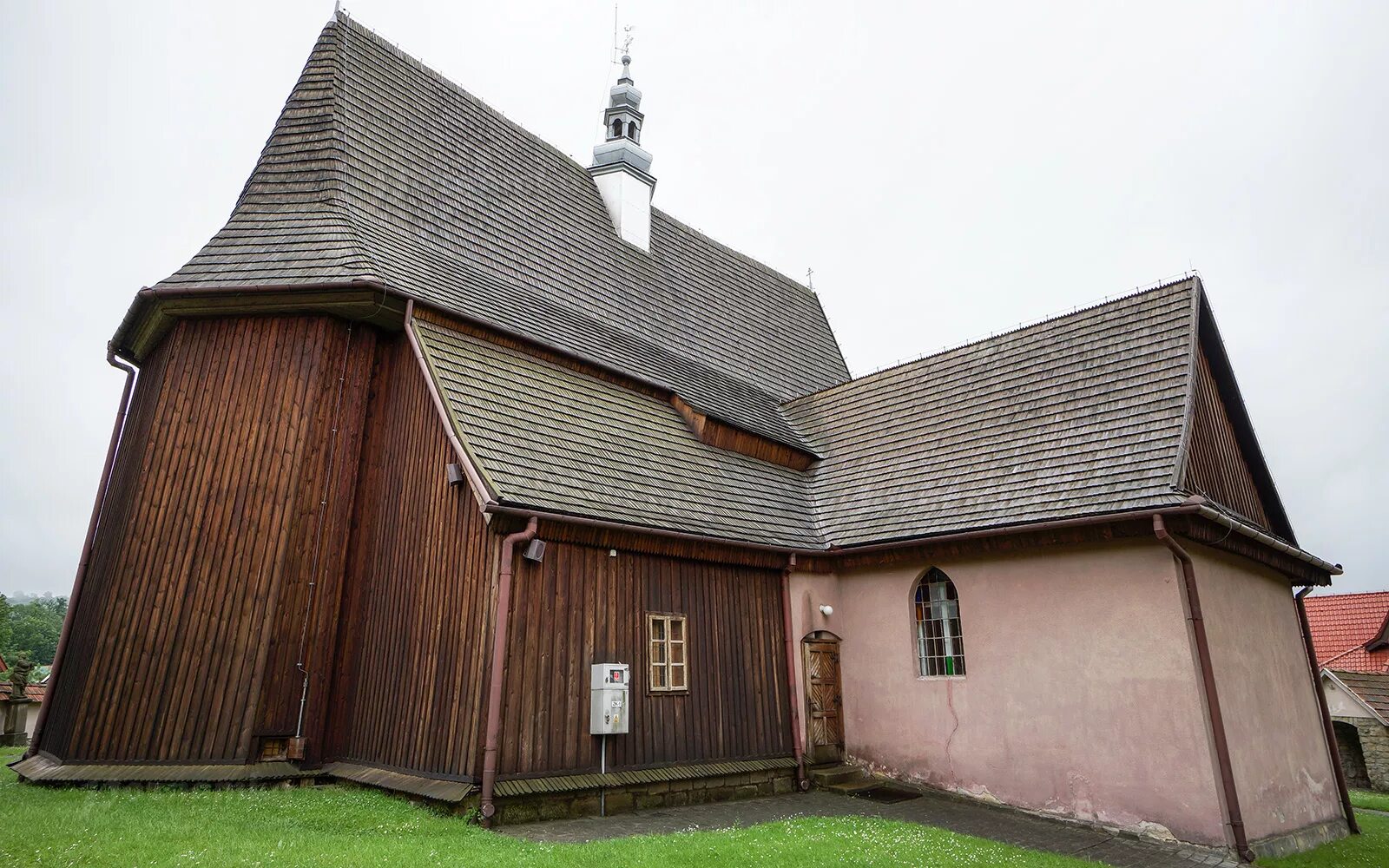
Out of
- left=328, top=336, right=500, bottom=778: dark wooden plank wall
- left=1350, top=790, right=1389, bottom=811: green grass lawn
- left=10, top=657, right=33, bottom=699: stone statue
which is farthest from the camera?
left=10, top=657, right=33, bottom=699: stone statue

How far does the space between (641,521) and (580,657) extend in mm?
1672

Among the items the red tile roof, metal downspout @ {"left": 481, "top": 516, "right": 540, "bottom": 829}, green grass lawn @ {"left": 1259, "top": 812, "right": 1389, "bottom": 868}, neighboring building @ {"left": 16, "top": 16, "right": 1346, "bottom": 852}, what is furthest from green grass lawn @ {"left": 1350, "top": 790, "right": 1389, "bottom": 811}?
metal downspout @ {"left": 481, "top": 516, "right": 540, "bottom": 829}

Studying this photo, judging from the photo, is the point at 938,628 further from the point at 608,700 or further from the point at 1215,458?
the point at 608,700

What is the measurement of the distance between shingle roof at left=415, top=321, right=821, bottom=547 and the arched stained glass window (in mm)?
1701

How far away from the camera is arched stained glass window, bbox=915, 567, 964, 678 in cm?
1073

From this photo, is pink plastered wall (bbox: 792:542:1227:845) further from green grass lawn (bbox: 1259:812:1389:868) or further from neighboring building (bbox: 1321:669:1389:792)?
neighboring building (bbox: 1321:669:1389:792)

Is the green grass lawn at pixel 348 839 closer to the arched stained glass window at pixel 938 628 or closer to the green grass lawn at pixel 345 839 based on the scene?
the green grass lawn at pixel 345 839

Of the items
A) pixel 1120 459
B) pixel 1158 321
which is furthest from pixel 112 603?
pixel 1158 321

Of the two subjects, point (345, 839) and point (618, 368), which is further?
point (618, 368)

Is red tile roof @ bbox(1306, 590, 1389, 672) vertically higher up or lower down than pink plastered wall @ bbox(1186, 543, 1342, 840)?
higher up

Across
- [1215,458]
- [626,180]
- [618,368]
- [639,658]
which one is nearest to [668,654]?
[639,658]

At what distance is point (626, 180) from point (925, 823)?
13112 mm

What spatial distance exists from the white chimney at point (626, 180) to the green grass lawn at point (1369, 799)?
→ 16324 mm

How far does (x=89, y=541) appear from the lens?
10289 mm
